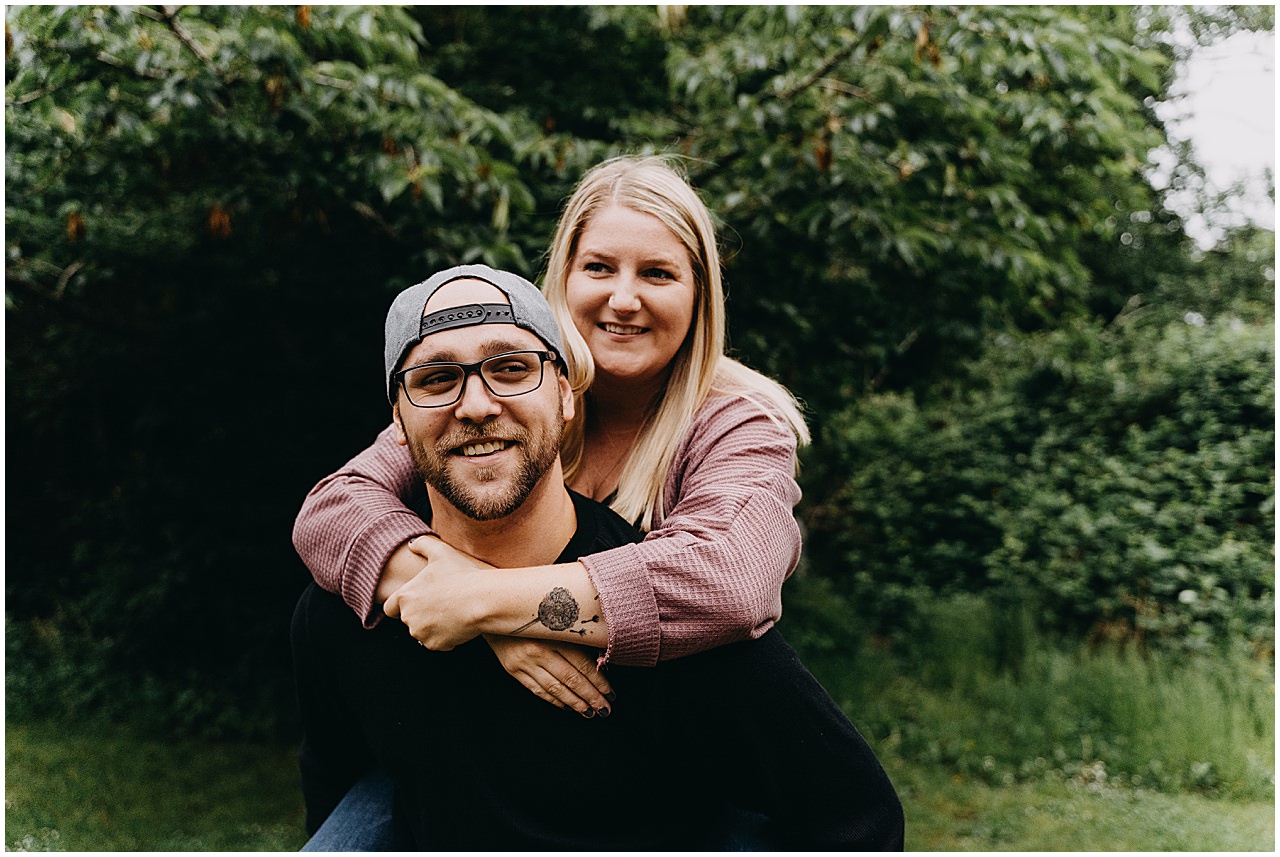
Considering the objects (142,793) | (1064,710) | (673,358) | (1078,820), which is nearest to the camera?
(673,358)

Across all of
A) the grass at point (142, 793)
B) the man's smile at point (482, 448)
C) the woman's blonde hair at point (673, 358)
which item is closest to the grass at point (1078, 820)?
the grass at point (142, 793)

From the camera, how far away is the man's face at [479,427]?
175 cm

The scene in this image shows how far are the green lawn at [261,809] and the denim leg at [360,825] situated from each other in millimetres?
3603

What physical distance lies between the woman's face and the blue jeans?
1.05 metres

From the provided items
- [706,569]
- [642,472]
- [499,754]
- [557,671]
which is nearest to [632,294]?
[642,472]

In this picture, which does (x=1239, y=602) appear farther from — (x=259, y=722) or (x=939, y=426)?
(x=259, y=722)

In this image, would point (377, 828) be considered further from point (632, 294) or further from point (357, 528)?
point (632, 294)

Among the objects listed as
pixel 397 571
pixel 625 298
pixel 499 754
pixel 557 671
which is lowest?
pixel 499 754

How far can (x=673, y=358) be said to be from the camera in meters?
2.48

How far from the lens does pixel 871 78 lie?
4773 mm

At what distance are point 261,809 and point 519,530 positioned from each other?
16.0ft

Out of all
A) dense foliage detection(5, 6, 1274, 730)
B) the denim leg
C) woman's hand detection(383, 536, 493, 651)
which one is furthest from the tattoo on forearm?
dense foliage detection(5, 6, 1274, 730)

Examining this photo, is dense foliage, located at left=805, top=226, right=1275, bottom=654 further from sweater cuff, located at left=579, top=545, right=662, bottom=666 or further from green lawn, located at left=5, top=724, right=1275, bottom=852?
sweater cuff, located at left=579, top=545, right=662, bottom=666

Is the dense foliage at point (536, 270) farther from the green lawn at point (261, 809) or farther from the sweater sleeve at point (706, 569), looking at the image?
the sweater sleeve at point (706, 569)
